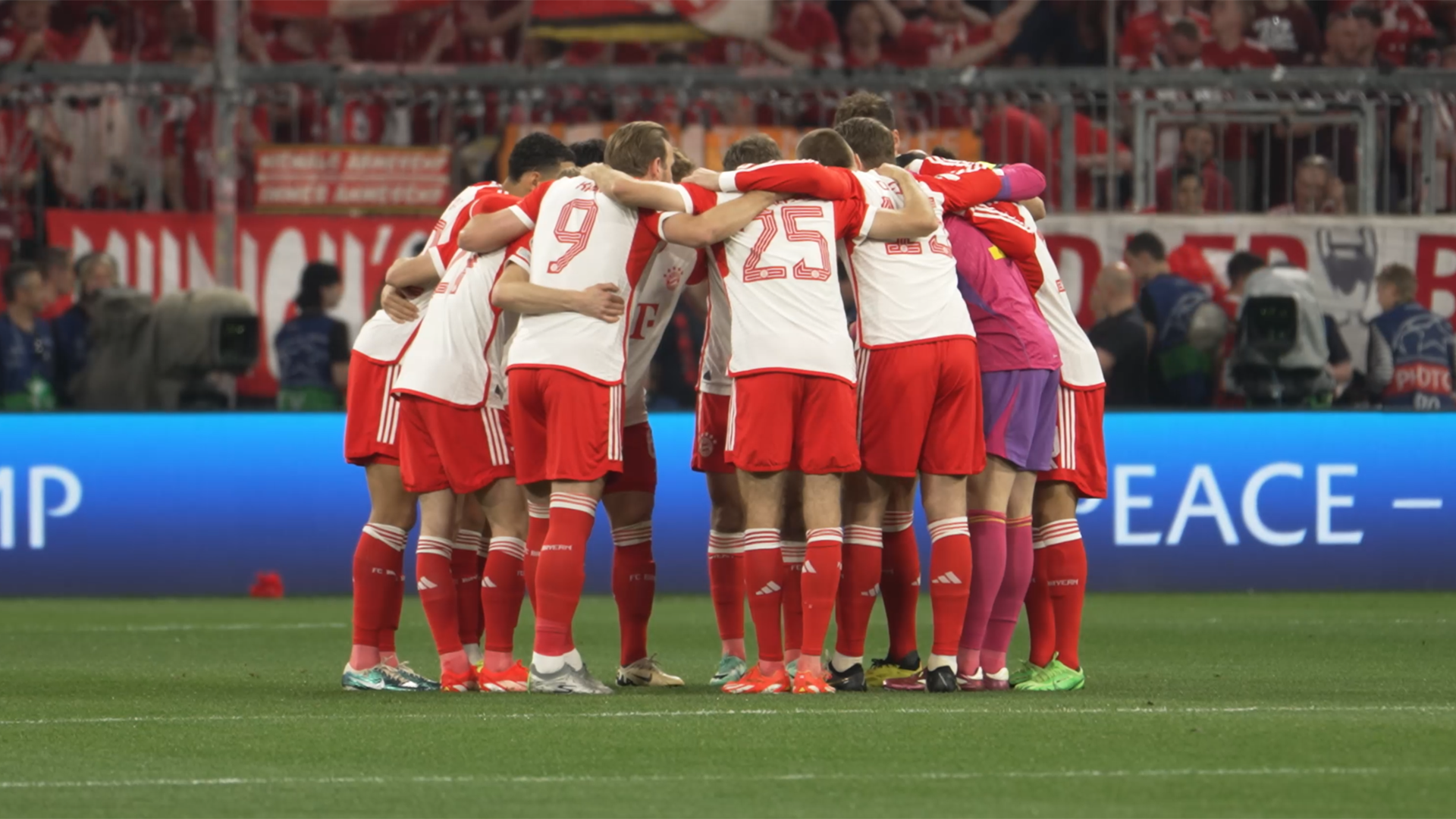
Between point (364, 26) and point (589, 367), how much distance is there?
9843 millimetres

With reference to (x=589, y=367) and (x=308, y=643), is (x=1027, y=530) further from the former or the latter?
A: (x=308, y=643)

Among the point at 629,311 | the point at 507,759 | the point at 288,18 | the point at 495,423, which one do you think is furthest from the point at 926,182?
the point at 288,18

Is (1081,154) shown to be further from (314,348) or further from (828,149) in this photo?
(828,149)

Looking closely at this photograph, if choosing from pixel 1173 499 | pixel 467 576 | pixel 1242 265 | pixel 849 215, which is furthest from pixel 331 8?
pixel 849 215

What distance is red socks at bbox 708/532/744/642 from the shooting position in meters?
9.31

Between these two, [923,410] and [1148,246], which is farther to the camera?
[1148,246]

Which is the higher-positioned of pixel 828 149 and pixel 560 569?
pixel 828 149

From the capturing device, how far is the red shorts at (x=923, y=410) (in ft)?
28.3

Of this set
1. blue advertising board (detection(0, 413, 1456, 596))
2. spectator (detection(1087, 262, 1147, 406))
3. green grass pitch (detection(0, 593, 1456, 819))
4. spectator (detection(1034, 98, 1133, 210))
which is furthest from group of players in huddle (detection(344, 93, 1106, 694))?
spectator (detection(1034, 98, 1133, 210))

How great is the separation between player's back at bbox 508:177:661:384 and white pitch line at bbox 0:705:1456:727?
1.33 metres

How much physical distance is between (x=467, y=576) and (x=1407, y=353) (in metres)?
8.04

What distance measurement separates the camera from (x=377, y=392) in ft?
30.5

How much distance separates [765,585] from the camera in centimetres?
848

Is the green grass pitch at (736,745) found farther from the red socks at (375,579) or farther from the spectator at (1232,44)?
the spectator at (1232,44)
